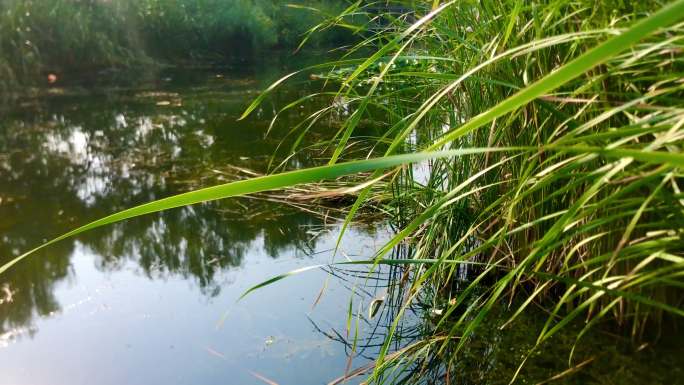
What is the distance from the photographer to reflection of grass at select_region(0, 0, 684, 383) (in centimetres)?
74

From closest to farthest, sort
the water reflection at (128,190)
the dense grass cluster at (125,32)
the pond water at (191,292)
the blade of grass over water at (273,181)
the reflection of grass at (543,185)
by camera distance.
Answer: the blade of grass over water at (273,181) < the reflection of grass at (543,185) < the pond water at (191,292) < the water reflection at (128,190) < the dense grass cluster at (125,32)

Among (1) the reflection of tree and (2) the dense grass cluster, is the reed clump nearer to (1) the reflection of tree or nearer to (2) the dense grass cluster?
(1) the reflection of tree

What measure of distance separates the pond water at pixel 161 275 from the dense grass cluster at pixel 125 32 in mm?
1592

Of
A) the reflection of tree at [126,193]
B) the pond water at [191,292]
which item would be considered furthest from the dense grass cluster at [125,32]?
the pond water at [191,292]

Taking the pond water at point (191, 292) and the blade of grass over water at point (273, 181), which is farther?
the pond water at point (191, 292)

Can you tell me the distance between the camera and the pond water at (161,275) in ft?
3.95

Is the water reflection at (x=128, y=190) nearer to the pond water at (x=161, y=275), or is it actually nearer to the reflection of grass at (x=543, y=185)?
the pond water at (x=161, y=275)

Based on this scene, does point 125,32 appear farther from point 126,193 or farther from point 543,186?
point 543,186

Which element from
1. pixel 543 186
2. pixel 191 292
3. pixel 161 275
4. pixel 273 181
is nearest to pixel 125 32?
pixel 161 275

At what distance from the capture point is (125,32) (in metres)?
5.91

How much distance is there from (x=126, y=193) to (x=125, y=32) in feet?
13.3

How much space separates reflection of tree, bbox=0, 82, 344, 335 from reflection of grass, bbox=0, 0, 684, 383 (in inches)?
21.9

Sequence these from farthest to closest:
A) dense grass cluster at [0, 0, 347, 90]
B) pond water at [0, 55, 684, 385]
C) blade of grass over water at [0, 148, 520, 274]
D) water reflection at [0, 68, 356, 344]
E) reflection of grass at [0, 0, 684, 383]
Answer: dense grass cluster at [0, 0, 347, 90]
water reflection at [0, 68, 356, 344]
pond water at [0, 55, 684, 385]
reflection of grass at [0, 0, 684, 383]
blade of grass over water at [0, 148, 520, 274]

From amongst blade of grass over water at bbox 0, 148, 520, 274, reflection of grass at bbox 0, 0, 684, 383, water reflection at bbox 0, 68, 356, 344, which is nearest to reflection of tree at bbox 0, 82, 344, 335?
water reflection at bbox 0, 68, 356, 344
